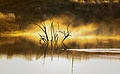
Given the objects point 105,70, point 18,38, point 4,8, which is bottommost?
point 105,70

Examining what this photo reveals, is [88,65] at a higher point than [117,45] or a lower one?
lower

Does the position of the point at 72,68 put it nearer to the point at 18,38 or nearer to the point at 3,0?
the point at 18,38

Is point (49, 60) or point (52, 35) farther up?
point (52, 35)

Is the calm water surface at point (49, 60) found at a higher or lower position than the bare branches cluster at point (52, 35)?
lower

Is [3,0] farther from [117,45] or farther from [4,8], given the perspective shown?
[117,45]

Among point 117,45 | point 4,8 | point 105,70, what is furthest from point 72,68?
point 4,8

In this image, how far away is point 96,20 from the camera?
1850 millimetres

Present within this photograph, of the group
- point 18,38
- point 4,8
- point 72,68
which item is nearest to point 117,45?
point 72,68

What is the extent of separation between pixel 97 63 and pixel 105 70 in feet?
0.30

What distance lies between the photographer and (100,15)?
1.85m

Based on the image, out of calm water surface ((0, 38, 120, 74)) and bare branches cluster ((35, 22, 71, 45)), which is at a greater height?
bare branches cluster ((35, 22, 71, 45))

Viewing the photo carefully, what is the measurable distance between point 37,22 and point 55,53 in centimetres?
32

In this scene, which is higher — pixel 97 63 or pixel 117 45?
pixel 117 45

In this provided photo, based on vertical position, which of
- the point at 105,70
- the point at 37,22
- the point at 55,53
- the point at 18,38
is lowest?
the point at 105,70
